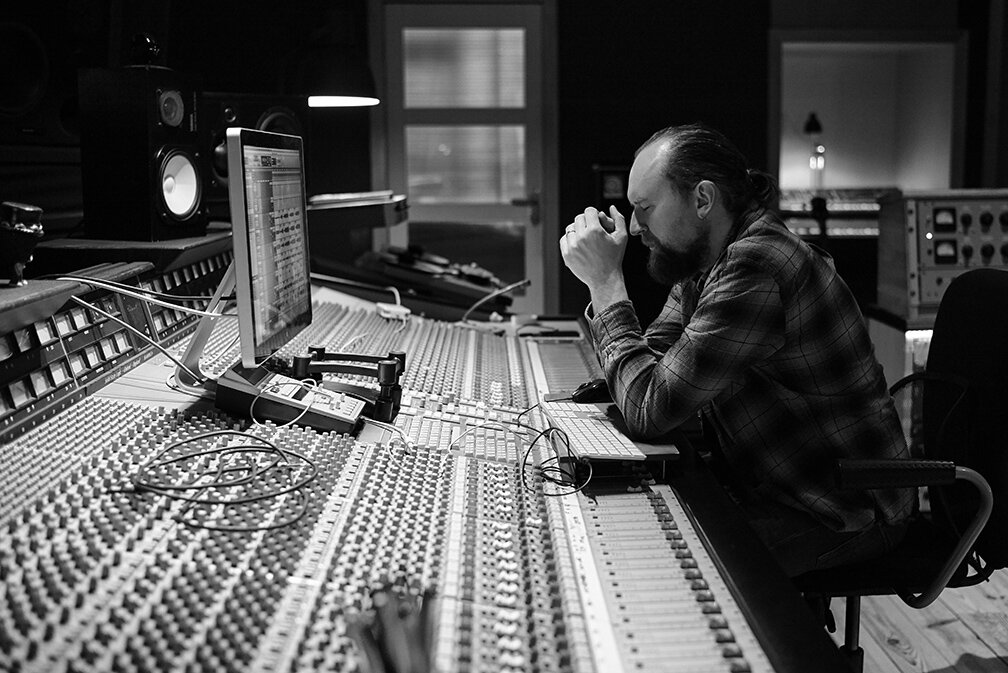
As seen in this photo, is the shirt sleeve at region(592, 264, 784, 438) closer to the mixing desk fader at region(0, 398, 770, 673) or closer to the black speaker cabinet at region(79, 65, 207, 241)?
the mixing desk fader at region(0, 398, 770, 673)

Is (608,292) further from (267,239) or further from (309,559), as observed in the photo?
(309,559)

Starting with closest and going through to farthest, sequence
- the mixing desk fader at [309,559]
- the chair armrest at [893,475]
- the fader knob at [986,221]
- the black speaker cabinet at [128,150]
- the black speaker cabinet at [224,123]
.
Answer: the mixing desk fader at [309,559], the chair armrest at [893,475], the black speaker cabinet at [128,150], the black speaker cabinet at [224,123], the fader knob at [986,221]

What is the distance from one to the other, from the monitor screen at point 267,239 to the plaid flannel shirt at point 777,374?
1.92ft

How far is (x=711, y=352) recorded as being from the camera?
164 cm

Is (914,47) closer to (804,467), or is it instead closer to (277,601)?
(804,467)

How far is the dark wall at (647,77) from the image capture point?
5.43 m

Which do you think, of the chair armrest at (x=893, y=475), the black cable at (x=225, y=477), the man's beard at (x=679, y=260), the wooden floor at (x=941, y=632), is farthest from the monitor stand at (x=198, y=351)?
the wooden floor at (x=941, y=632)

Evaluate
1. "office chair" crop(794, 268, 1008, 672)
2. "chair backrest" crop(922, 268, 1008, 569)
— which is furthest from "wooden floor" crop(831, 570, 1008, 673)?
"chair backrest" crop(922, 268, 1008, 569)

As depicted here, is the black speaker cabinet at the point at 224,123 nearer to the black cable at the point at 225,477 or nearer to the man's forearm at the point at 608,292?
the man's forearm at the point at 608,292

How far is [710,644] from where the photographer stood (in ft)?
3.14

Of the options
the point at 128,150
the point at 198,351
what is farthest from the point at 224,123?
the point at 198,351

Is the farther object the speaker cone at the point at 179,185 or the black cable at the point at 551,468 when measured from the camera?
the speaker cone at the point at 179,185

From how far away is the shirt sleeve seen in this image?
162 centimetres

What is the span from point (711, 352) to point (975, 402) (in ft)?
2.02
